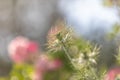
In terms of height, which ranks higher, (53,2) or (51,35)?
(53,2)

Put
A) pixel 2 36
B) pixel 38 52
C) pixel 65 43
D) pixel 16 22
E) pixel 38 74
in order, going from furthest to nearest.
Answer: pixel 16 22 < pixel 2 36 < pixel 38 52 < pixel 38 74 < pixel 65 43

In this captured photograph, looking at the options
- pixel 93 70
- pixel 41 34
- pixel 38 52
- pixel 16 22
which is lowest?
pixel 93 70

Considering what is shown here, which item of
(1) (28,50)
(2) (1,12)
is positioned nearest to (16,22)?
(2) (1,12)

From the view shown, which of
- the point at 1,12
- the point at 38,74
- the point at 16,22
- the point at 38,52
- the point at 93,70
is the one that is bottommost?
the point at 93,70

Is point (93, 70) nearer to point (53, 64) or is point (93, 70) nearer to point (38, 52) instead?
point (53, 64)

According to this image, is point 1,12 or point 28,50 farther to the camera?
point 1,12

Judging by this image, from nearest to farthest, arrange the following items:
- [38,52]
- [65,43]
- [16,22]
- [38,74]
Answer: [65,43], [38,74], [38,52], [16,22]

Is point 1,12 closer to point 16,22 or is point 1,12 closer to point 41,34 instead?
point 16,22

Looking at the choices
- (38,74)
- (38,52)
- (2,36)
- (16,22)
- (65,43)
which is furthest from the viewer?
(16,22)

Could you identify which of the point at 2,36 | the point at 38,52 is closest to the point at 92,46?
the point at 38,52
